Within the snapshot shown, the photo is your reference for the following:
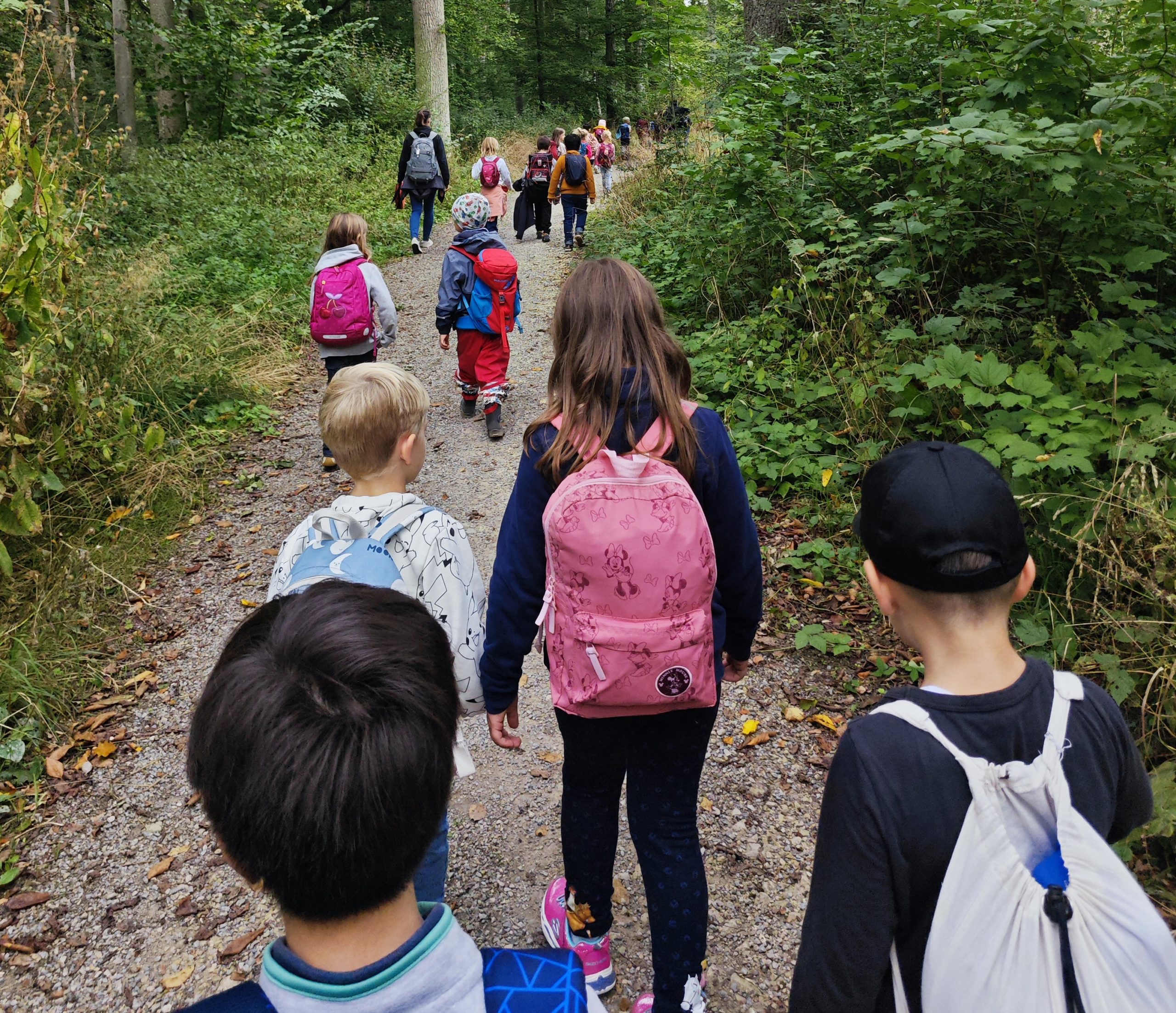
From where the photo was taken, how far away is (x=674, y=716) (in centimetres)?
216

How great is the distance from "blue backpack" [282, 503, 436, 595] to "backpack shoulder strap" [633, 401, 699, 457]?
26.0 inches

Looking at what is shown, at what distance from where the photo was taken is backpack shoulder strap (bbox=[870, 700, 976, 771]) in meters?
1.24

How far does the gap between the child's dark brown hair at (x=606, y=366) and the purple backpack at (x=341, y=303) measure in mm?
3980

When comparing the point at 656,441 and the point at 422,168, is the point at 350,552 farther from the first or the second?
the point at 422,168

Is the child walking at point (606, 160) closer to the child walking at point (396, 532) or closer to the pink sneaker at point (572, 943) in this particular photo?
the child walking at point (396, 532)

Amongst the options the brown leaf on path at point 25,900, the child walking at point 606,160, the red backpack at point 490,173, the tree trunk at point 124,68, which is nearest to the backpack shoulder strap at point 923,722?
the brown leaf on path at point 25,900

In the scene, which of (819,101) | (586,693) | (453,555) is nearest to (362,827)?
(586,693)

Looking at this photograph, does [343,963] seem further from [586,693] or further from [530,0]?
[530,0]

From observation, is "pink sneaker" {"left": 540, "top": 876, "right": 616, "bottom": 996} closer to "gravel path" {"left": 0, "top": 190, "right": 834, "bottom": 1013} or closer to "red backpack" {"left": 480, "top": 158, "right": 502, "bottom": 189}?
"gravel path" {"left": 0, "top": 190, "right": 834, "bottom": 1013}

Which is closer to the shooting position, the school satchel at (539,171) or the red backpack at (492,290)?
the red backpack at (492,290)

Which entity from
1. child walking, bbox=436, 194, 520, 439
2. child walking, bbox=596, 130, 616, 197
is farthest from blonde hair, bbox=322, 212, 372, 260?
child walking, bbox=596, 130, 616, 197

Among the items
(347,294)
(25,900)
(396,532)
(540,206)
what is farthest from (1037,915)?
Answer: (540,206)

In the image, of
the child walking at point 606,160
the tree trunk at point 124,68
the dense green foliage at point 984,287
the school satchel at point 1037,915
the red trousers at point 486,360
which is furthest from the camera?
the child walking at point 606,160

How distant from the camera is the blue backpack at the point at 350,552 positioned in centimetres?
202
